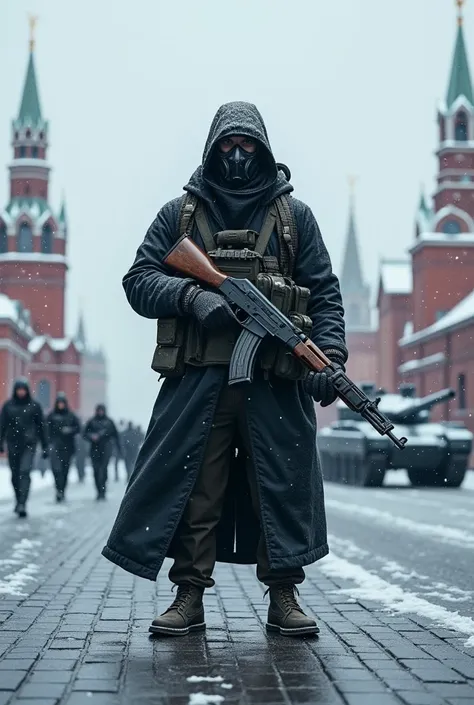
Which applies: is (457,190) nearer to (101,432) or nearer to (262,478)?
(101,432)

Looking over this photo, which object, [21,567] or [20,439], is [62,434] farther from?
[21,567]

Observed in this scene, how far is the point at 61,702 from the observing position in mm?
3852

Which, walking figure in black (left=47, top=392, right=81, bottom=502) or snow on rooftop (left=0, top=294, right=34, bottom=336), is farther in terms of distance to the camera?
snow on rooftop (left=0, top=294, right=34, bottom=336)

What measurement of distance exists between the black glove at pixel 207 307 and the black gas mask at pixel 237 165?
1.63ft

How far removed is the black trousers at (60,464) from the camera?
20078mm

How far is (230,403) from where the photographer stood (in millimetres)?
5305

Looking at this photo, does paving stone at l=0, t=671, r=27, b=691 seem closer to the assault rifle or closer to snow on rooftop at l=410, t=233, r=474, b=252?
the assault rifle

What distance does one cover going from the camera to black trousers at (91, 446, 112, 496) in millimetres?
21763

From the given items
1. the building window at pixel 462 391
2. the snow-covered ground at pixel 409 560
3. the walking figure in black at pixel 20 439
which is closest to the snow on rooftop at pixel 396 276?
the building window at pixel 462 391

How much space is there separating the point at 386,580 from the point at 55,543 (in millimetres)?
4175

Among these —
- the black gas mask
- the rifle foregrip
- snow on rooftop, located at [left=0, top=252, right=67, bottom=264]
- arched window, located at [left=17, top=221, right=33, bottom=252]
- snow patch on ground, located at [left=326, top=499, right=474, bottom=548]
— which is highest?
arched window, located at [left=17, top=221, right=33, bottom=252]

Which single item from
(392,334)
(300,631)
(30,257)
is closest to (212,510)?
(300,631)

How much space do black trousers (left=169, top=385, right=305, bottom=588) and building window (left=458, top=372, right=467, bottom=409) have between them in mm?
44079

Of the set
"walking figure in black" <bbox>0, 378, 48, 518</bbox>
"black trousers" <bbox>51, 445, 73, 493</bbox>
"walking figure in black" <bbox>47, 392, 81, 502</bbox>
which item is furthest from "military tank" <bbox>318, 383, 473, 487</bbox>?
"walking figure in black" <bbox>0, 378, 48, 518</bbox>
